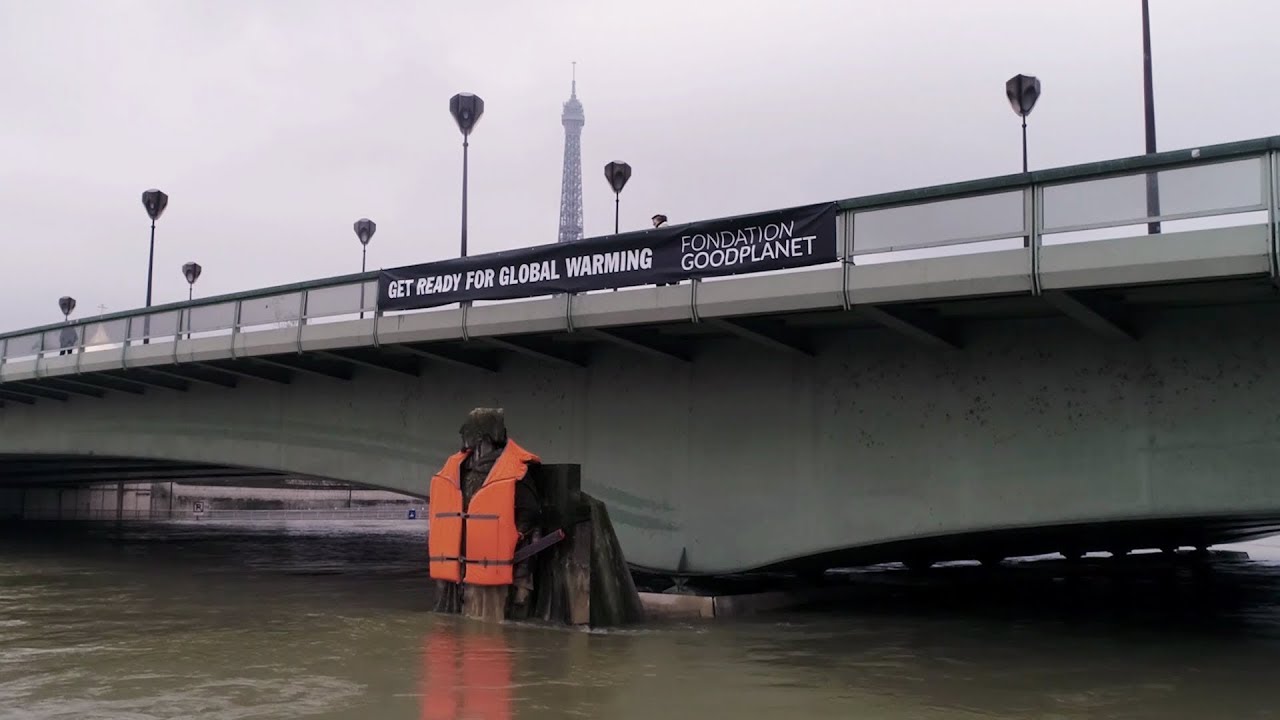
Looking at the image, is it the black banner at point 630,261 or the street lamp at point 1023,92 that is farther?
the street lamp at point 1023,92

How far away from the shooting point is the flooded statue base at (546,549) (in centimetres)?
1515

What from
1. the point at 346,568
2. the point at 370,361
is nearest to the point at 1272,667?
the point at 370,361

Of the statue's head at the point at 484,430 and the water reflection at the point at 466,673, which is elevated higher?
the statue's head at the point at 484,430

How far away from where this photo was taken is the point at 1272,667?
1307 centimetres

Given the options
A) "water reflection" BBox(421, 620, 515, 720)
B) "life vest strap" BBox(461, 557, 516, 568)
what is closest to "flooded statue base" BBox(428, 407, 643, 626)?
"life vest strap" BBox(461, 557, 516, 568)

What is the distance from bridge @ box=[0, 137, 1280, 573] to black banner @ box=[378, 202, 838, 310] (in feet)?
0.81

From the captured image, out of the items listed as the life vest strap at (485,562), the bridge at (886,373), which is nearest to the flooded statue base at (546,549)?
the life vest strap at (485,562)

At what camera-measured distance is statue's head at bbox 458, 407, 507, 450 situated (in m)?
16.1

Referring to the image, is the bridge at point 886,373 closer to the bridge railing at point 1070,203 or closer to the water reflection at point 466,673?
the bridge railing at point 1070,203

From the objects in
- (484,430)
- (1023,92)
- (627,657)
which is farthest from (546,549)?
(1023,92)

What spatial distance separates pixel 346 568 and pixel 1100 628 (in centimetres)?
1909

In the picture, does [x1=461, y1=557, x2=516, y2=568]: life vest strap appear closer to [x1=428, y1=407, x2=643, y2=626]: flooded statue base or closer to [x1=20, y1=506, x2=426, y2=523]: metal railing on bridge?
[x1=428, y1=407, x2=643, y2=626]: flooded statue base

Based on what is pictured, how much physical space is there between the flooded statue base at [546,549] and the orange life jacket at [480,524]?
0.02 m

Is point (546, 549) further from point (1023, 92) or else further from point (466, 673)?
point (1023, 92)
